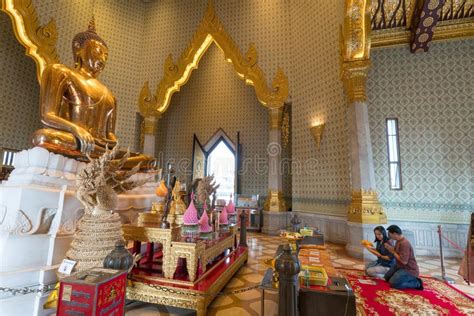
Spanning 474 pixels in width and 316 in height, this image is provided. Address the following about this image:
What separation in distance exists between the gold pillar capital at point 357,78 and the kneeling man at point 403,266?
2.89m

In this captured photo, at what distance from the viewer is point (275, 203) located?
6.57 metres

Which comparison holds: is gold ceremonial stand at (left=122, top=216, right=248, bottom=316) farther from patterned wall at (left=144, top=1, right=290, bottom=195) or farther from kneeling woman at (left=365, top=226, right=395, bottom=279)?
patterned wall at (left=144, top=1, right=290, bottom=195)

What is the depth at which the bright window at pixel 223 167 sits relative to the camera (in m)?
9.08

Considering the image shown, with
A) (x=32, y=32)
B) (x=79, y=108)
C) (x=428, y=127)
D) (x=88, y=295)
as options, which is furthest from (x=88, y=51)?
(x=428, y=127)

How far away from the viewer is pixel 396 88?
19.8 feet

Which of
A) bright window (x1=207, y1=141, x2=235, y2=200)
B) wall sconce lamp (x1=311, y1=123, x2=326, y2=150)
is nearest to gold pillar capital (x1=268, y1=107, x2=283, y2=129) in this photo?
wall sconce lamp (x1=311, y1=123, x2=326, y2=150)

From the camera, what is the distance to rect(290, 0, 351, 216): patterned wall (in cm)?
538

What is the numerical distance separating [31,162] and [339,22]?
6257mm

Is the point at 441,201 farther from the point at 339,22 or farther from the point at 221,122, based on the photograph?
the point at 221,122

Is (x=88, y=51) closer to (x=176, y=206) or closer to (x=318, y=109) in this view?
(x=176, y=206)

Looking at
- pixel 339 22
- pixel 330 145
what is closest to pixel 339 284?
pixel 330 145

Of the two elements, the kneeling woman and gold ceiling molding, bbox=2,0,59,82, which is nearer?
the kneeling woman

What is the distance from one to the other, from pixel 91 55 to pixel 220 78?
229 inches

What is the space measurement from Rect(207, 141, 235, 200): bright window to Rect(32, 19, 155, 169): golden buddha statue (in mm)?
4804
